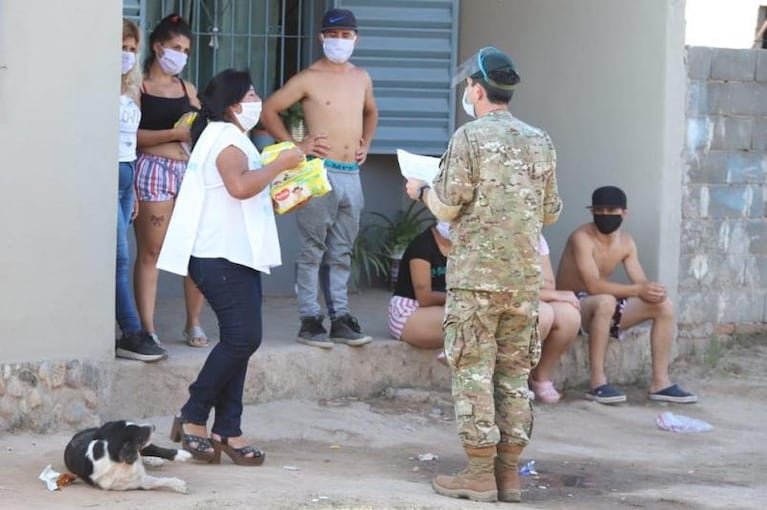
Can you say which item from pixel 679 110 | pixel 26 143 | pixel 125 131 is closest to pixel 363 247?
pixel 679 110

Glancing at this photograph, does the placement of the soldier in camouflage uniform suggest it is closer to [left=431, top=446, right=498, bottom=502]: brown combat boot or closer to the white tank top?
[left=431, top=446, right=498, bottom=502]: brown combat boot

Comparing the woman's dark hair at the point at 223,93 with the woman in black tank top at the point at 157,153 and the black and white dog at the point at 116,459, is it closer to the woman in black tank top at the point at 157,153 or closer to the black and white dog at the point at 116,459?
the woman in black tank top at the point at 157,153

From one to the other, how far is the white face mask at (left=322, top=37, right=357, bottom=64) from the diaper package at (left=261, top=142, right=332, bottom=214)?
1.70m

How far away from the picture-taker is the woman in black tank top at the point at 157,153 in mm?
7051

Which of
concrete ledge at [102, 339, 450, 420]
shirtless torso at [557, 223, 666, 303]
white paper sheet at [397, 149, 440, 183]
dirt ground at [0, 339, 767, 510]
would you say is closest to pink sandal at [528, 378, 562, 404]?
dirt ground at [0, 339, 767, 510]

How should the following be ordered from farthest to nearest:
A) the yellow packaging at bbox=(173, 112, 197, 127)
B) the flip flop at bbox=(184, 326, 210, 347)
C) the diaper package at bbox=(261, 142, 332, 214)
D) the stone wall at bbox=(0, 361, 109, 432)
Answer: the flip flop at bbox=(184, 326, 210, 347) → the yellow packaging at bbox=(173, 112, 197, 127) → the stone wall at bbox=(0, 361, 109, 432) → the diaper package at bbox=(261, 142, 332, 214)

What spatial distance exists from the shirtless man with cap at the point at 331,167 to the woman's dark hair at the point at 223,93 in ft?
5.03

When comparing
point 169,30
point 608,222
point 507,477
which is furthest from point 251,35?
point 507,477

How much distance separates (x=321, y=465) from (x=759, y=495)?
2.03m

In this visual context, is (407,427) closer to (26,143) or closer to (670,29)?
(26,143)

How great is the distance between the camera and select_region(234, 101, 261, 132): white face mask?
5.90 meters

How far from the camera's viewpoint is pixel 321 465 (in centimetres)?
640

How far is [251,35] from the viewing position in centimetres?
934

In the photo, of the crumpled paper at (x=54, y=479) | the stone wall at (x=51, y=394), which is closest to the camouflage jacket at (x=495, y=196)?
the crumpled paper at (x=54, y=479)
